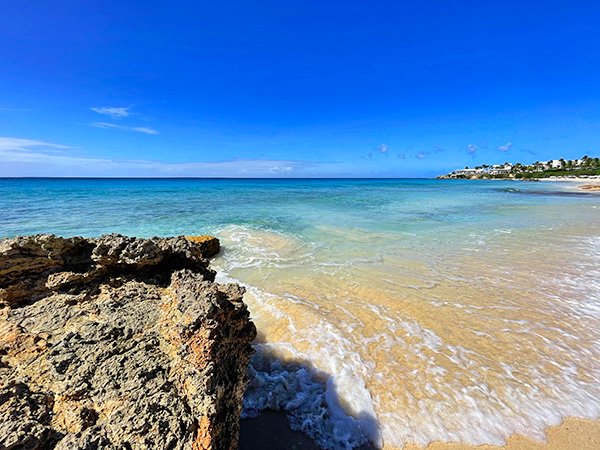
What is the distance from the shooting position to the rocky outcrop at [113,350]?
78.7 inches

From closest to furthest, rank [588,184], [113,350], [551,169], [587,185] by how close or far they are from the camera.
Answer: [113,350]
[587,185]
[588,184]
[551,169]

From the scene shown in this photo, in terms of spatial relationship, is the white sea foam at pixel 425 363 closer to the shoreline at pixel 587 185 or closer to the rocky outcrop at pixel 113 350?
the rocky outcrop at pixel 113 350

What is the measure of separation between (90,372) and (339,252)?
890 centimetres

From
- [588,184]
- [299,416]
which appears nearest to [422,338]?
[299,416]

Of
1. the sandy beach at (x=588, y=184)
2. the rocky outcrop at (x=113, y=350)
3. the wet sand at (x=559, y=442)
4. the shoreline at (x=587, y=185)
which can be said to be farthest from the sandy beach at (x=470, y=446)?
the sandy beach at (x=588, y=184)

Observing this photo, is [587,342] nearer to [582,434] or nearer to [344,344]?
[582,434]

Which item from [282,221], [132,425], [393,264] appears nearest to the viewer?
[132,425]

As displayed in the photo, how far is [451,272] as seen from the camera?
8297 mm

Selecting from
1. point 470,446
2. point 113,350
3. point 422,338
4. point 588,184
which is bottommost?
point 470,446

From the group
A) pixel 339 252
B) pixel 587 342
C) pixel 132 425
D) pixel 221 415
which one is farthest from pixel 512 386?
pixel 339 252

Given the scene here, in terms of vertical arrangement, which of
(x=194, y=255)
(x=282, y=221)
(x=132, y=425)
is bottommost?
(x=282, y=221)

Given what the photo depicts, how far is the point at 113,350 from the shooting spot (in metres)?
2.45

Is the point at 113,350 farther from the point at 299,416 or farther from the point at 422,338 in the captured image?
the point at 422,338

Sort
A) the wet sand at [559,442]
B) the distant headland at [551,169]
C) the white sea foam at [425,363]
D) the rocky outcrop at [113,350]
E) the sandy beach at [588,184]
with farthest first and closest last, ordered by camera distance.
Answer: the distant headland at [551,169]
the sandy beach at [588,184]
the white sea foam at [425,363]
the wet sand at [559,442]
the rocky outcrop at [113,350]
